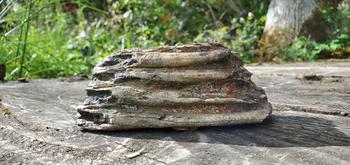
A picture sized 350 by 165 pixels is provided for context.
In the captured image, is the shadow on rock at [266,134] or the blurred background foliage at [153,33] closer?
the shadow on rock at [266,134]

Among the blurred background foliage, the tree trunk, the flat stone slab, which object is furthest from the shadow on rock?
the tree trunk

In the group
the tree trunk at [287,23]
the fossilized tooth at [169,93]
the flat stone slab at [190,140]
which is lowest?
the flat stone slab at [190,140]

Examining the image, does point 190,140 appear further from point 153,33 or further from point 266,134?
point 153,33

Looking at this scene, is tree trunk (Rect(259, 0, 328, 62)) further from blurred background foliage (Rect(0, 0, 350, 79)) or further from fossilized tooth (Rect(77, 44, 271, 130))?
fossilized tooth (Rect(77, 44, 271, 130))

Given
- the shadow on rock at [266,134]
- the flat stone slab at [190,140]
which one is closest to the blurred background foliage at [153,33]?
the flat stone slab at [190,140]

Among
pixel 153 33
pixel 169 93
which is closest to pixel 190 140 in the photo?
pixel 169 93

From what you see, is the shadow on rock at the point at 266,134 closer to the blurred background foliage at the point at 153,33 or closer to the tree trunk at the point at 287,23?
the blurred background foliage at the point at 153,33

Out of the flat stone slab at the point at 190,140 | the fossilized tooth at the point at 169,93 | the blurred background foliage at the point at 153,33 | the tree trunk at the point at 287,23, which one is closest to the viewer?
the flat stone slab at the point at 190,140
